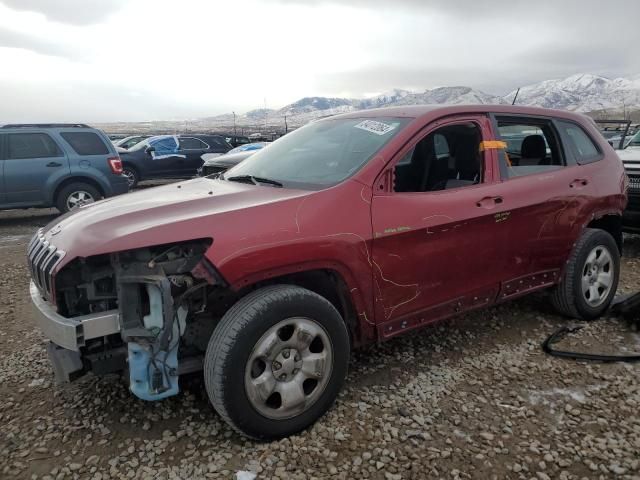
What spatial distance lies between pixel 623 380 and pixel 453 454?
149 cm

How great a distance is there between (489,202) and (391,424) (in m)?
1.58

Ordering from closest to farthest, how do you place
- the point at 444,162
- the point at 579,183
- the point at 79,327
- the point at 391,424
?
the point at 79,327 → the point at 391,424 → the point at 444,162 → the point at 579,183

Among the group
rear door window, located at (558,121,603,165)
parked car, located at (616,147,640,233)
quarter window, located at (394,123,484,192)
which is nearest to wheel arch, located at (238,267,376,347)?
quarter window, located at (394,123,484,192)

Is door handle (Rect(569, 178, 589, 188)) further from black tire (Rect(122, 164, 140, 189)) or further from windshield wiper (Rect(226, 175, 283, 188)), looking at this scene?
black tire (Rect(122, 164, 140, 189))

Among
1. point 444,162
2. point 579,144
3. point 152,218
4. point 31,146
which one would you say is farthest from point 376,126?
point 31,146

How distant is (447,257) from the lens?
3086 millimetres

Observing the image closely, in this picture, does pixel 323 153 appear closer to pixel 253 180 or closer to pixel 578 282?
pixel 253 180

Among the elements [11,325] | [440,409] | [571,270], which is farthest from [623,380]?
[11,325]

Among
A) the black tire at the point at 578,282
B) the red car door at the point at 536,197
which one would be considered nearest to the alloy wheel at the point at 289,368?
the red car door at the point at 536,197

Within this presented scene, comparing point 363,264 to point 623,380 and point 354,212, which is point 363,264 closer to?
point 354,212

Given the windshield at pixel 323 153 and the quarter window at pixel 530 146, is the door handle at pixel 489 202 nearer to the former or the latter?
the quarter window at pixel 530 146

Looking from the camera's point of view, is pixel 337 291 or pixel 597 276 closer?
pixel 337 291

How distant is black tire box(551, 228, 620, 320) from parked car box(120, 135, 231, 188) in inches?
491

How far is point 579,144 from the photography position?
13.4 ft
